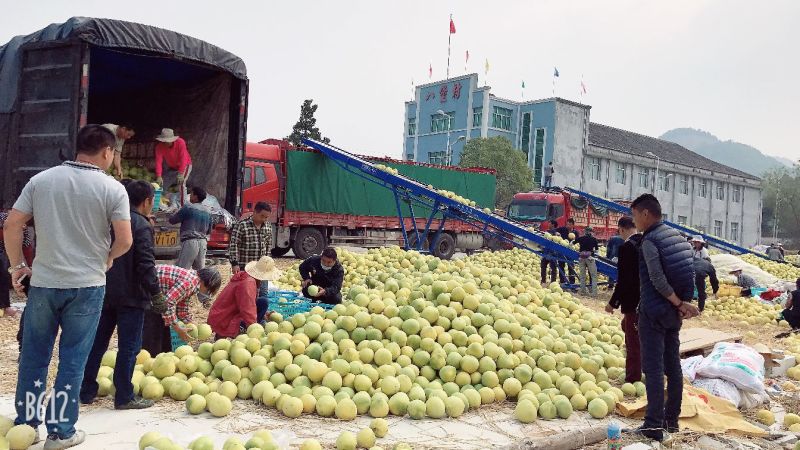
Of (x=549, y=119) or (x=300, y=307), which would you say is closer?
(x=300, y=307)

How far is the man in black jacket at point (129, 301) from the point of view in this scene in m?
4.60

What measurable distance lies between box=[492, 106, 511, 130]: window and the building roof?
6828 millimetres

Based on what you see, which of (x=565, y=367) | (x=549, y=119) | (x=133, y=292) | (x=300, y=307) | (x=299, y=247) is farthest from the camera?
(x=549, y=119)

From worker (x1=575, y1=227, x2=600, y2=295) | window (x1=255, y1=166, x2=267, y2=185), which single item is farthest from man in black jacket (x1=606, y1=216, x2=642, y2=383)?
window (x1=255, y1=166, x2=267, y2=185)

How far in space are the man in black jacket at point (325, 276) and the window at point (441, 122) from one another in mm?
43951

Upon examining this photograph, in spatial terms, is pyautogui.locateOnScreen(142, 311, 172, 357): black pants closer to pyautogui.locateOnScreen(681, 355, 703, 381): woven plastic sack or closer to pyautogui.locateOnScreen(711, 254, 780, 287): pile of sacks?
pyautogui.locateOnScreen(681, 355, 703, 381): woven plastic sack

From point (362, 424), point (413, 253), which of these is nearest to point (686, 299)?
point (362, 424)

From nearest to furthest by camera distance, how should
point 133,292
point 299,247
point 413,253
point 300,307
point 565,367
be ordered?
1. point 133,292
2. point 565,367
3. point 300,307
4. point 413,253
5. point 299,247

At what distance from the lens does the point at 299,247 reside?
1747 centimetres

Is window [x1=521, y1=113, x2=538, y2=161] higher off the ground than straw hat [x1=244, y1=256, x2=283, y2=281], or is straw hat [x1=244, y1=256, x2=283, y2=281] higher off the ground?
window [x1=521, y1=113, x2=538, y2=161]

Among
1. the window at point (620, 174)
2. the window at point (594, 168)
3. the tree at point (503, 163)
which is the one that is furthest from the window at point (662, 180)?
the tree at point (503, 163)

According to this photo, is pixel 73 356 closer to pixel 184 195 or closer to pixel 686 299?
pixel 686 299

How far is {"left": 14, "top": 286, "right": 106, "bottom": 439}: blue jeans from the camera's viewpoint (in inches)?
150

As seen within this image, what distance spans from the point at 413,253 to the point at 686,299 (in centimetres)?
722
